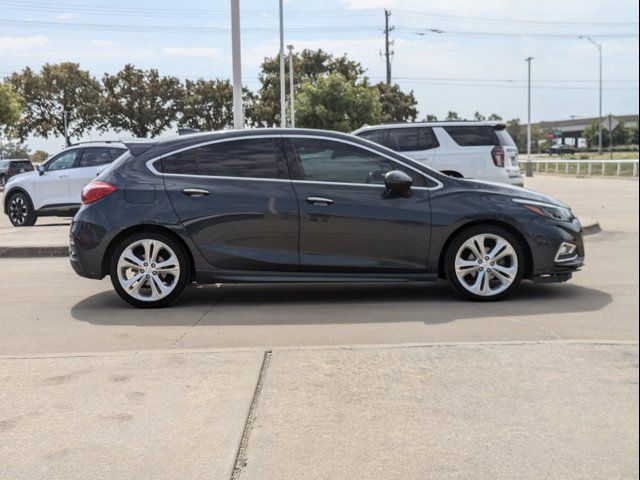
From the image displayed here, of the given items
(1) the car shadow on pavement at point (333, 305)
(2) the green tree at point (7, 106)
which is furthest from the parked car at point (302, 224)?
(2) the green tree at point (7, 106)

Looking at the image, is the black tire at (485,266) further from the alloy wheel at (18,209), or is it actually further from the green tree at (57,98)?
the green tree at (57,98)

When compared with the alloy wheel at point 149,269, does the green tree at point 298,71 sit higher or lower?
higher

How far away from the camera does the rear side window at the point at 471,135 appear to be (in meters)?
12.2

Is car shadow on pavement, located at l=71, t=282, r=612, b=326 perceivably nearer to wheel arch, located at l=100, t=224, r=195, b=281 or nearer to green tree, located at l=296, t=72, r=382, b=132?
wheel arch, located at l=100, t=224, r=195, b=281

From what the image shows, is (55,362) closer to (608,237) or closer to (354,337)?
(354,337)

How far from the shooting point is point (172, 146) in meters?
6.24

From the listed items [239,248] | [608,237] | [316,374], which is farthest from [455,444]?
[608,237]

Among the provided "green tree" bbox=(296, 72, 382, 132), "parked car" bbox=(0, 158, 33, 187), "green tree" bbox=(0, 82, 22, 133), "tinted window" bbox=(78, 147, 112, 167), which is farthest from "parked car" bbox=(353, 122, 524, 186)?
"green tree" bbox=(0, 82, 22, 133)

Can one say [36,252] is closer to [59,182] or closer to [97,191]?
[97,191]

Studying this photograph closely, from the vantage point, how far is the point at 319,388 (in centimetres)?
388

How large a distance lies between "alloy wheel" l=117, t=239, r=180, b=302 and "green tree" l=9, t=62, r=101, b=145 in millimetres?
47754

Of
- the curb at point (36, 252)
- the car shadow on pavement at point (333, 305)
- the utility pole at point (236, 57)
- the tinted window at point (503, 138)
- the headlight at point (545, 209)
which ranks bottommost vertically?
the car shadow on pavement at point (333, 305)

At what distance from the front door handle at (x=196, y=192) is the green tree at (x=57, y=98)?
4779cm

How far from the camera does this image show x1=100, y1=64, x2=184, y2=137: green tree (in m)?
50.2
